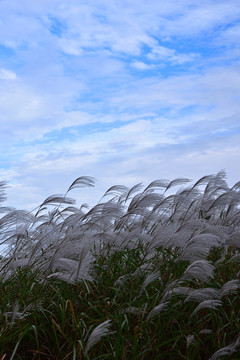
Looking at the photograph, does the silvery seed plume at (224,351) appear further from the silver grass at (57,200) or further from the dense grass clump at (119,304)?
the silver grass at (57,200)

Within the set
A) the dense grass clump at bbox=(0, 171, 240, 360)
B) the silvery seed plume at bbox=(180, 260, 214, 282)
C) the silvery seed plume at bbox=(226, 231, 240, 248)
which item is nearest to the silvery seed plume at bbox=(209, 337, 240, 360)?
the dense grass clump at bbox=(0, 171, 240, 360)

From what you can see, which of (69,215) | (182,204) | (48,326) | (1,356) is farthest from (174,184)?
(1,356)

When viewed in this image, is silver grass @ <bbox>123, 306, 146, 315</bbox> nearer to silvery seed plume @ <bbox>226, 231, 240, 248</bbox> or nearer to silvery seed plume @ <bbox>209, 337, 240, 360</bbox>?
silvery seed plume @ <bbox>209, 337, 240, 360</bbox>

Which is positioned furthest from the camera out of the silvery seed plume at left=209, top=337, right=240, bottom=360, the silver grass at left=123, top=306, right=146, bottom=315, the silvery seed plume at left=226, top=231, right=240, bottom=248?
the silvery seed plume at left=226, top=231, right=240, bottom=248

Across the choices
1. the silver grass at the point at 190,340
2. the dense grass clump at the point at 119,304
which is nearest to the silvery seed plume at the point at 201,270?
the dense grass clump at the point at 119,304

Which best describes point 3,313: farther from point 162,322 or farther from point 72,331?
point 162,322

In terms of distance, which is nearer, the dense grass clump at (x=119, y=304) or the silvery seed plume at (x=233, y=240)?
the dense grass clump at (x=119, y=304)

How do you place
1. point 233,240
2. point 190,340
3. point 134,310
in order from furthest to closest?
point 233,240 < point 134,310 < point 190,340

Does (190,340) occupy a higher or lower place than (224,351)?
higher

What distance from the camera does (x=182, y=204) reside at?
563 centimetres

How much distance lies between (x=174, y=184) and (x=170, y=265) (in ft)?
5.12

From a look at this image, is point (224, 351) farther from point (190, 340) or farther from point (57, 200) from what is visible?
point (57, 200)

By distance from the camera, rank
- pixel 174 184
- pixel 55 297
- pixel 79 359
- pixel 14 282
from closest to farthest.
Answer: pixel 79 359 → pixel 55 297 → pixel 14 282 → pixel 174 184

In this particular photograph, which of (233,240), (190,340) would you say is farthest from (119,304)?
(233,240)
